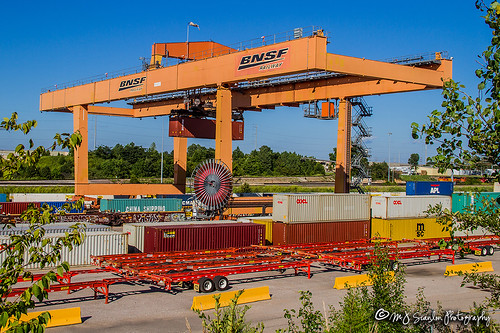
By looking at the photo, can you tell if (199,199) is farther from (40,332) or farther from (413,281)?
(40,332)

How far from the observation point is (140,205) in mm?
51688

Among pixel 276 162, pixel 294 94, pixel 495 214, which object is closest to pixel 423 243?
pixel 294 94

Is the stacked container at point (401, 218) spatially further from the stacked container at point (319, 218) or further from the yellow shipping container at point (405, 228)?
the stacked container at point (319, 218)

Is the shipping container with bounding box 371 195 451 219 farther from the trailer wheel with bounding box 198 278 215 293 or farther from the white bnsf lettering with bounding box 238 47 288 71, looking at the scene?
the trailer wheel with bounding box 198 278 215 293

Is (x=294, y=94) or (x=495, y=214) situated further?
(x=294, y=94)

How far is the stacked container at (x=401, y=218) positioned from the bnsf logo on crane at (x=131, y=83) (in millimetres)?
22595

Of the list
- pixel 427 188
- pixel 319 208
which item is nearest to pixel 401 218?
pixel 319 208

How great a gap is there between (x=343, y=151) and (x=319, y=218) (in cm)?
859

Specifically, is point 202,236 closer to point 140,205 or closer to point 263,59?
point 263,59

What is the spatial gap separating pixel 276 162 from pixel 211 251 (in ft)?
388

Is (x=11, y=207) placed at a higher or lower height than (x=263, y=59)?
lower

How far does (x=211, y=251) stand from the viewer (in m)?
28.9

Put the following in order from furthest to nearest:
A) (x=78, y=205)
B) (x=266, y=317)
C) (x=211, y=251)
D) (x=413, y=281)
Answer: (x=211, y=251) → (x=413, y=281) → (x=266, y=317) → (x=78, y=205)

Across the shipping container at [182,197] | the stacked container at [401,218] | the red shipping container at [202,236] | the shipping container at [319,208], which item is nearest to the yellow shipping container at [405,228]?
the stacked container at [401,218]
